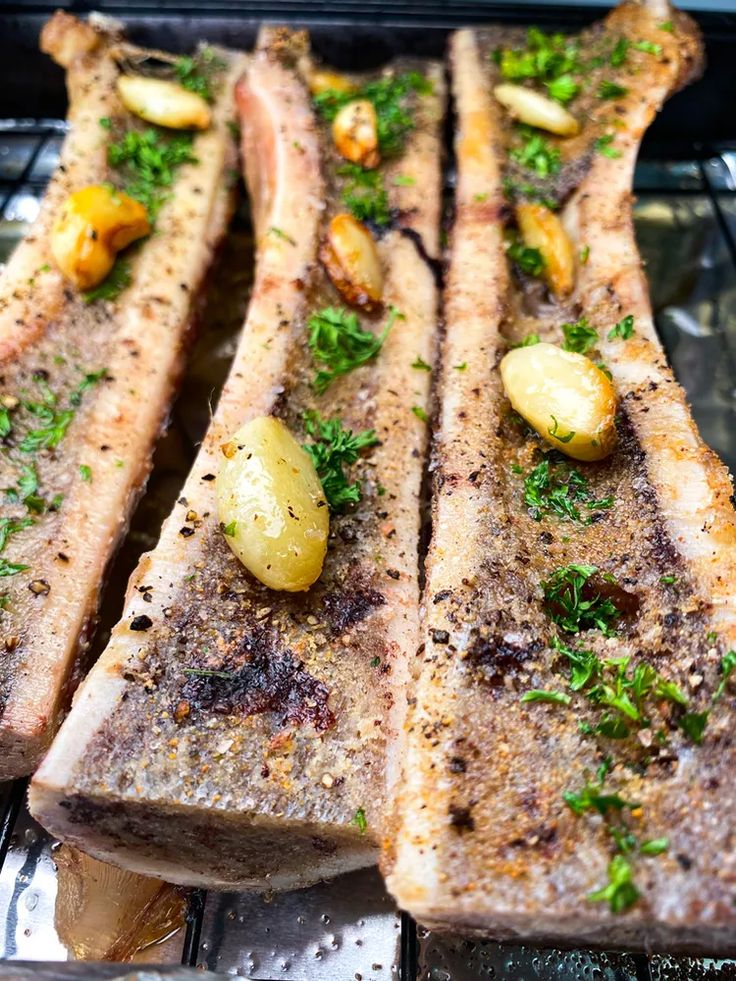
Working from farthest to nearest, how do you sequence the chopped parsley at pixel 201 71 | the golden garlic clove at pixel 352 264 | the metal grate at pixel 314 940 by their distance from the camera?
the chopped parsley at pixel 201 71
the golden garlic clove at pixel 352 264
the metal grate at pixel 314 940

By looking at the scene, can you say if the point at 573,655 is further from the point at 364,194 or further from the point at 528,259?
the point at 364,194

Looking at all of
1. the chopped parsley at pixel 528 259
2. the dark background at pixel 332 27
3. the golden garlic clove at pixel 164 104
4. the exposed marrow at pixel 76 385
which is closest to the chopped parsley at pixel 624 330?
the chopped parsley at pixel 528 259

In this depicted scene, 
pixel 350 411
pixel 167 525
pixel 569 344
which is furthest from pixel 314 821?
pixel 569 344

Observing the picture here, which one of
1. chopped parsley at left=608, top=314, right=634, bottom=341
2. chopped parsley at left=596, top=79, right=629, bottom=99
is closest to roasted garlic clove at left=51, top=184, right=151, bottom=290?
chopped parsley at left=608, top=314, right=634, bottom=341

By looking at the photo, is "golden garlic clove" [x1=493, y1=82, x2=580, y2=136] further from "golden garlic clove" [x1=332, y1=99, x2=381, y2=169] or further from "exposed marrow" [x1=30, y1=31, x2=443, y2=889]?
"exposed marrow" [x1=30, y1=31, x2=443, y2=889]

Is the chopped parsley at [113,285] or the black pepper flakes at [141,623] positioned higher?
the chopped parsley at [113,285]

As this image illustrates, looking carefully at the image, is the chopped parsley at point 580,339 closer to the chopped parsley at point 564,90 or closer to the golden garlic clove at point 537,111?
the golden garlic clove at point 537,111
